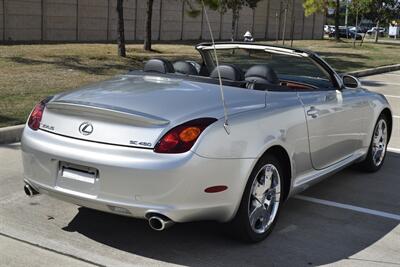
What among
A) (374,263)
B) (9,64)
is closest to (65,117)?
(374,263)

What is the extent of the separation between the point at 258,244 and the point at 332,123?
152 centimetres

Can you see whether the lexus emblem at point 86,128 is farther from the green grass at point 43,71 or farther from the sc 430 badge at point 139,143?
the green grass at point 43,71

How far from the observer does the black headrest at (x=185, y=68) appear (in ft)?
17.7

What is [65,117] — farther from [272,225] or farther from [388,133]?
[388,133]

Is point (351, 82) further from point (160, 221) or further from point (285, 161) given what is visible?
point (160, 221)

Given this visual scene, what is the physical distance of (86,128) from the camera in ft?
13.1

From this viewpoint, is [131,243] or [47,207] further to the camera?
[47,207]

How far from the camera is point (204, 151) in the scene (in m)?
3.81

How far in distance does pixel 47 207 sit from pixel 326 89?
2761 mm

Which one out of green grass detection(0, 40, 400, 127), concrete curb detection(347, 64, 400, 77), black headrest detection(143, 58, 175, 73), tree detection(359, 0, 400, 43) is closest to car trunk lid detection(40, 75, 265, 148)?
black headrest detection(143, 58, 175, 73)

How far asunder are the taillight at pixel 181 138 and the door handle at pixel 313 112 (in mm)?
1389

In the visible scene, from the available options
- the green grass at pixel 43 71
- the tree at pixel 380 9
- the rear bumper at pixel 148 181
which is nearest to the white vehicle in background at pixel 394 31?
the tree at pixel 380 9

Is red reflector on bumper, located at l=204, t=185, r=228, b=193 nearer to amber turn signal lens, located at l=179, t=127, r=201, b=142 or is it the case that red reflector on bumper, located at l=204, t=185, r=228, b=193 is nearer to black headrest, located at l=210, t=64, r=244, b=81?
amber turn signal lens, located at l=179, t=127, r=201, b=142

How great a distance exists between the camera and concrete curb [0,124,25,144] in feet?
23.9
